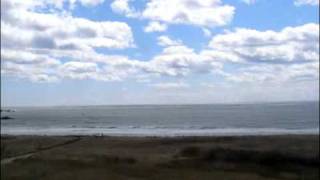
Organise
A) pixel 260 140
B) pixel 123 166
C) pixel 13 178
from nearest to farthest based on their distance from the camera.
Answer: pixel 13 178, pixel 123 166, pixel 260 140

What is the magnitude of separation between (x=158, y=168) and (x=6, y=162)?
10087 millimetres

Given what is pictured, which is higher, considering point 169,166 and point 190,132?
point 190,132

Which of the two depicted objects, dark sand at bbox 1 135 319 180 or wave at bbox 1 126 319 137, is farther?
wave at bbox 1 126 319 137

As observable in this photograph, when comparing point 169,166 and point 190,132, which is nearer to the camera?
point 169,166

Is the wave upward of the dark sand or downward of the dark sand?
upward

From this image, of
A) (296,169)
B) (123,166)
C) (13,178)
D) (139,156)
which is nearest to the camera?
(13,178)

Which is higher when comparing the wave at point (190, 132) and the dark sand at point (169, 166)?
the wave at point (190, 132)

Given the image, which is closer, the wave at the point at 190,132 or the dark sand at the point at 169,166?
the dark sand at the point at 169,166

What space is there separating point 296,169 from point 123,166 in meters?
10.5

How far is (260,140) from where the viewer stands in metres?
55.8

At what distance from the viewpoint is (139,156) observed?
1636 inches

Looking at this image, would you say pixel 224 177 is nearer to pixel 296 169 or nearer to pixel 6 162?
pixel 296 169

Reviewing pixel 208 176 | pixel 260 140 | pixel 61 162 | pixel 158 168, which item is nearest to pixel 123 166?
pixel 158 168

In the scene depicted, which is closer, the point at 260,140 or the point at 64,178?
the point at 64,178
